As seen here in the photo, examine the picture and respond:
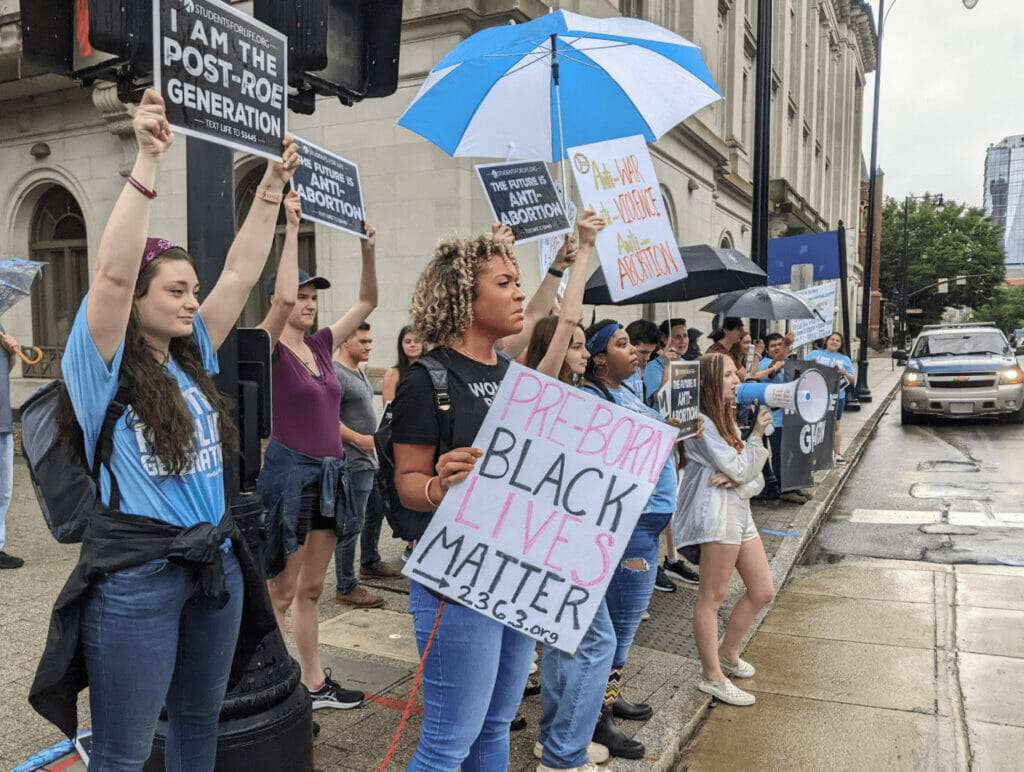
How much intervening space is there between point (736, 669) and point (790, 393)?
155 cm

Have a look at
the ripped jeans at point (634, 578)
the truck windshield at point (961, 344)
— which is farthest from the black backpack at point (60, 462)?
the truck windshield at point (961, 344)

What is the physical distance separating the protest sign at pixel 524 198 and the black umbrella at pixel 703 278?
2218mm

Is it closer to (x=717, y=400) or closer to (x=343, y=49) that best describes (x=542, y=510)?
(x=717, y=400)

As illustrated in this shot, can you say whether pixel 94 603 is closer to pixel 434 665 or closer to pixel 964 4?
pixel 434 665

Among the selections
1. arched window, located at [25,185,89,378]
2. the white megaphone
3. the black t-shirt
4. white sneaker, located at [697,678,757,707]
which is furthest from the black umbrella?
arched window, located at [25,185,89,378]

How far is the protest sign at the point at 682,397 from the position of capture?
3778 mm

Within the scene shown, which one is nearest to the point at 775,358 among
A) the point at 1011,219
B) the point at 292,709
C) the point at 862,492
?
the point at 862,492

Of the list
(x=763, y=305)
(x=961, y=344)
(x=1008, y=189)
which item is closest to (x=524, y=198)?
(x=763, y=305)

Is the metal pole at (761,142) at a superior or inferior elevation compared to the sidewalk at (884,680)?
superior

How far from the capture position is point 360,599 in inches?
209

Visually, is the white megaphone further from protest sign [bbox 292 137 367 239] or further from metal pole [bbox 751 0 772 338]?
metal pole [bbox 751 0 772 338]

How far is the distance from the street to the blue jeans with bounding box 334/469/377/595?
189 cm

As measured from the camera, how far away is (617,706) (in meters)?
3.83

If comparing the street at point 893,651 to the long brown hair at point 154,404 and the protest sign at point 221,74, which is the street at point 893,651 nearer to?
the long brown hair at point 154,404
